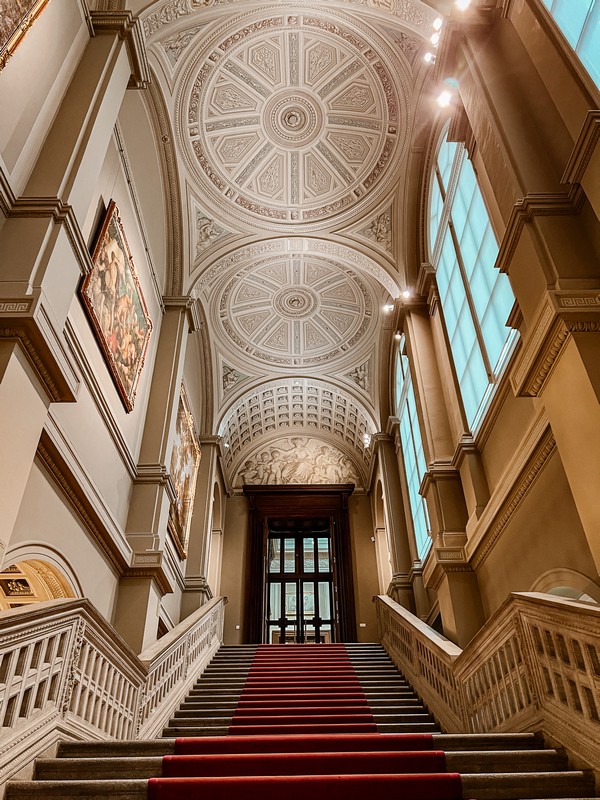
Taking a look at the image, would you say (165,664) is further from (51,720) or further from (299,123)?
(299,123)

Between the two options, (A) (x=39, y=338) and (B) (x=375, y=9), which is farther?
(B) (x=375, y=9)

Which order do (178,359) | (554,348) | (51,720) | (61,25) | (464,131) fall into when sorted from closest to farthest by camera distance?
(51,720) < (554,348) < (61,25) < (464,131) < (178,359)

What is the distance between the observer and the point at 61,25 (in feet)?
21.8

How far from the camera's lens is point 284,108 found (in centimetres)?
1177

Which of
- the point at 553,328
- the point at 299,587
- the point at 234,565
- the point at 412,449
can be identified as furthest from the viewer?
the point at 299,587

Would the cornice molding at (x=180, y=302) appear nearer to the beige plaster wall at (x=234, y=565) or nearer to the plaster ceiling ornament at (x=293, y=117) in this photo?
the plaster ceiling ornament at (x=293, y=117)

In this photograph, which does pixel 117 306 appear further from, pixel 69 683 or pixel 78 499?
pixel 69 683

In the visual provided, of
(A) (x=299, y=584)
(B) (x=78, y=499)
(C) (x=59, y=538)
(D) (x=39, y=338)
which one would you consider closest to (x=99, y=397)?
(B) (x=78, y=499)

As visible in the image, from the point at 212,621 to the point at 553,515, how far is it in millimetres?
7421

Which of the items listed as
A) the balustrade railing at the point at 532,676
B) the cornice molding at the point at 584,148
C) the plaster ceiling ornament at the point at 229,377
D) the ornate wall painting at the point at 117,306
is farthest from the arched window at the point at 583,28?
the plaster ceiling ornament at the point at 229,377

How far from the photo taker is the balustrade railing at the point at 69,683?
3.38 m

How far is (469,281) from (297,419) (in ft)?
34.5

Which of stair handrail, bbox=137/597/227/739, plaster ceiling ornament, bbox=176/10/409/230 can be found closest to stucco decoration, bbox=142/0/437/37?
plaster ceiling ornament, bbox=176/10/409/230

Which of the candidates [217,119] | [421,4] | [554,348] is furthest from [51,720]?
[217,119]
